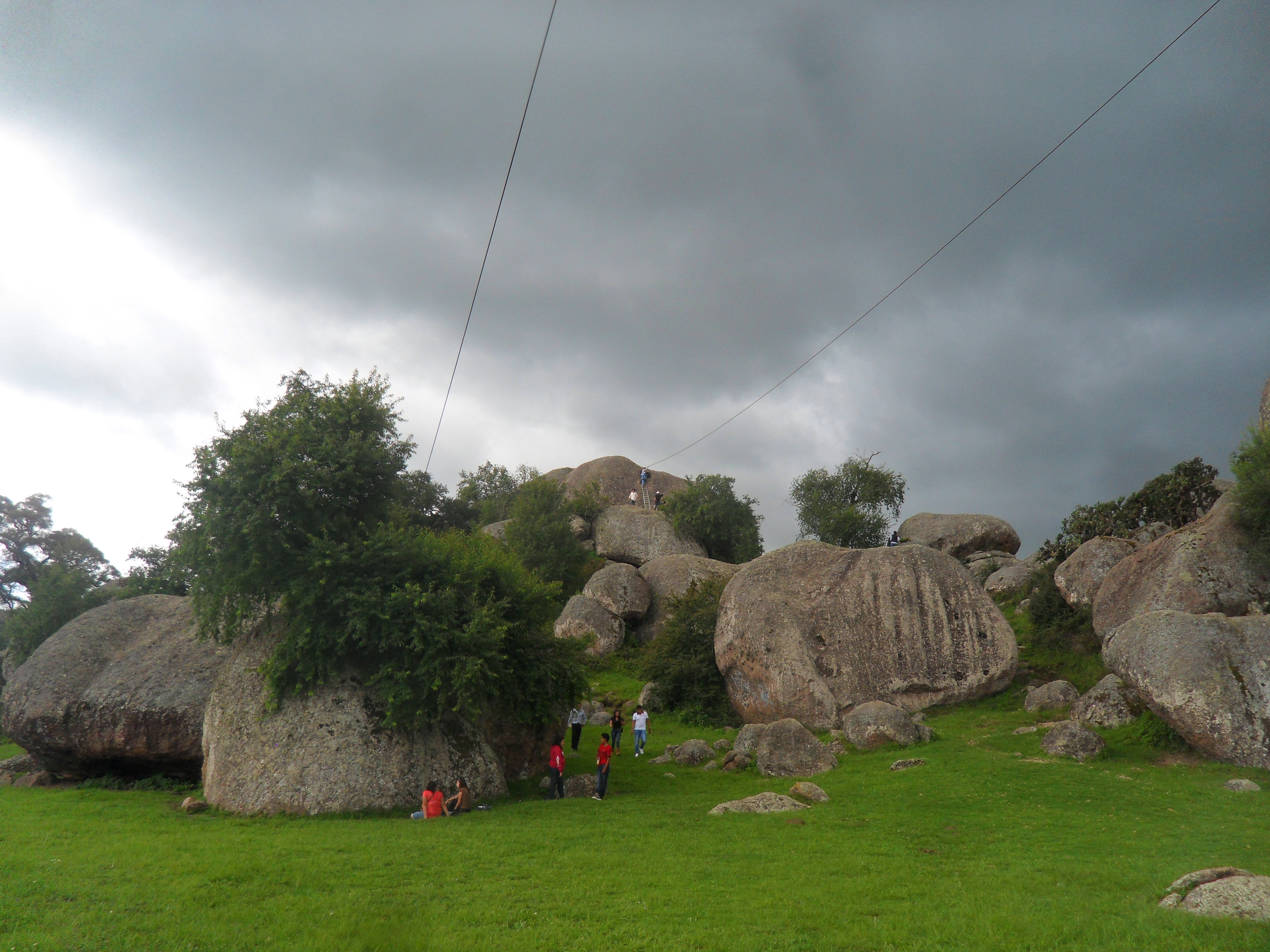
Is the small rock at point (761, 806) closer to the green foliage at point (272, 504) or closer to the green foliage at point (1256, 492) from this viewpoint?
the green foliage at point (272, 504)

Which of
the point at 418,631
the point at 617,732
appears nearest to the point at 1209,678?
the point at 617,732

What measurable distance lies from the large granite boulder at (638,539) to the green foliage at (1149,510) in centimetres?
2746

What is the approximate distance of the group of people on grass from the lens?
75.6 ft

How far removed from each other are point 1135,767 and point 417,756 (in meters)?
21.5

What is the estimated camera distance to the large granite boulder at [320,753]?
20.5 m

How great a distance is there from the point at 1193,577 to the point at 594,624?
102 feet

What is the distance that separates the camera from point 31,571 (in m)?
62.9

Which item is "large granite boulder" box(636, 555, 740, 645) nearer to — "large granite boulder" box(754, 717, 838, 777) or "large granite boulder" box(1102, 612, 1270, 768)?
"large granite boulder" box(754, 717, 838, 777)

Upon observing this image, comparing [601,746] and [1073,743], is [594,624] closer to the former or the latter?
[601,746]

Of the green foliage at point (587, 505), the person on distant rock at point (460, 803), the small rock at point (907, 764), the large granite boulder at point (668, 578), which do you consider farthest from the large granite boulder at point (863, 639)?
the green foliage at point (587, 505)

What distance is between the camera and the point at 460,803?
816 inches

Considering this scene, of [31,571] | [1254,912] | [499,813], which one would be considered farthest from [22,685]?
[31,571]

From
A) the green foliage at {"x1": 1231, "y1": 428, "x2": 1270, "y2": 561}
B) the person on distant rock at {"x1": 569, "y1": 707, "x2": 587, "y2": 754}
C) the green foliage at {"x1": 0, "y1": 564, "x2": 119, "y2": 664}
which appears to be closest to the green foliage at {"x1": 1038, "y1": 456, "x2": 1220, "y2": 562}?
the green foliage at {"x1": 1231, "y1": 428, "x2": 1270, "y2": 561}

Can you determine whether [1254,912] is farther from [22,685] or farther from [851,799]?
[22,685]
